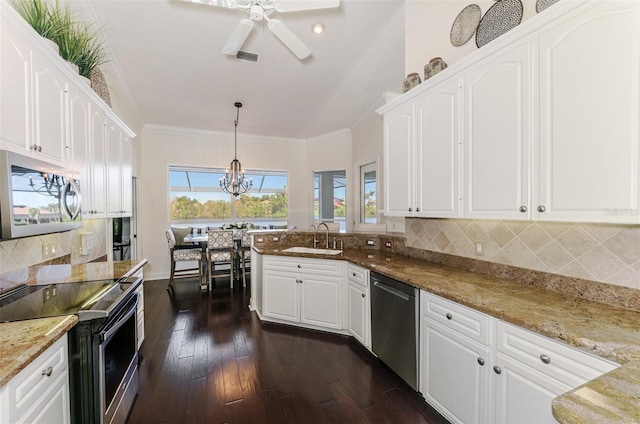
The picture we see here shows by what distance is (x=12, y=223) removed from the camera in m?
1.22

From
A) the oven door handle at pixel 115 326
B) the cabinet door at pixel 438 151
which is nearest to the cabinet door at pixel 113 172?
the oven door handle at pixel 115 326

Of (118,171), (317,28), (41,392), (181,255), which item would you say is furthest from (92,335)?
(181,255)

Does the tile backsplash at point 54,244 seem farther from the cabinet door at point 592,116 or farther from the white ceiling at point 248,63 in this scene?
the cabinet door at point 592,116

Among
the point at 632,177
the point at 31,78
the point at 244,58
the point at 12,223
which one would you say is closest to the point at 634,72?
the point at 632,177

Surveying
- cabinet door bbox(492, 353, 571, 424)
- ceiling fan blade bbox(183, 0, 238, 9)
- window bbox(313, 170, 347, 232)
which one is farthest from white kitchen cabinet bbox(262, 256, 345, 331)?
window bbox(313, 170, 347, 232)

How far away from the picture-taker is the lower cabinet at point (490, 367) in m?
1.18

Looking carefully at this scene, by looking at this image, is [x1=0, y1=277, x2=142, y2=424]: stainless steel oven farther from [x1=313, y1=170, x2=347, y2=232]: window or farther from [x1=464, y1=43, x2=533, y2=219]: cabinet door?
[x1=313, y1=170, x2=347, y2=232]: window

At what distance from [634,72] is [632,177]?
445 mm

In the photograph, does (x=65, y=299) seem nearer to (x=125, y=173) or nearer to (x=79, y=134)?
(x=79, y=134)

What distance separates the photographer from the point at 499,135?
170 centimetres

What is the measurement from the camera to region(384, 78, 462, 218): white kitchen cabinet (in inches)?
79.4

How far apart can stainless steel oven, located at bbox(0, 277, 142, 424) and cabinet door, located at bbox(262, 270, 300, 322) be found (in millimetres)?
1600

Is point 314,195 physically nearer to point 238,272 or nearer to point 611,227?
point 238,272

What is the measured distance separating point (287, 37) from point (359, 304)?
255 centimetres
